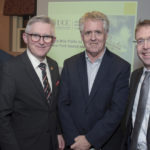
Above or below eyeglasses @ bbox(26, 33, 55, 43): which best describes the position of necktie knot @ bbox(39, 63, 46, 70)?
below

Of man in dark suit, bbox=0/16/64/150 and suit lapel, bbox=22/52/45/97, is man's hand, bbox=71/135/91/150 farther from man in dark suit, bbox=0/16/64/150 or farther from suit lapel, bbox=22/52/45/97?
suit lapel, bbox=22/52/45/97

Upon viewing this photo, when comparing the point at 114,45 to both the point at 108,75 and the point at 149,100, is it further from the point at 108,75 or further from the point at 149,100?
the point at 149,100

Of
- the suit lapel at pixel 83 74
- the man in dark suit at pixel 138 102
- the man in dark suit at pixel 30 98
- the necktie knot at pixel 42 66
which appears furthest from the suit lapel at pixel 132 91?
the necktie knot at pixel 42 66

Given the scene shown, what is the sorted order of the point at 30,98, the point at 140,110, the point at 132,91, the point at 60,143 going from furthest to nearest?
the point at 60,143, the point at 132,91, the point at 30,98, the point at 140,110

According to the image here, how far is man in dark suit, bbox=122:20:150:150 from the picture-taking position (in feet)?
5.19

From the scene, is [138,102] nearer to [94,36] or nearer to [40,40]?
[94,36]

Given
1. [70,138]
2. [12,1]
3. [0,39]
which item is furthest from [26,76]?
[0,39]

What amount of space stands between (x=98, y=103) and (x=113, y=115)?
0.53ft

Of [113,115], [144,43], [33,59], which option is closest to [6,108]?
[33,59]

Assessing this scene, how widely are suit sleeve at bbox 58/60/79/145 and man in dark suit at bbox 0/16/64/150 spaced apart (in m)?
0.08

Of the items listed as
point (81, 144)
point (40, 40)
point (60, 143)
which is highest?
point (40, 40)

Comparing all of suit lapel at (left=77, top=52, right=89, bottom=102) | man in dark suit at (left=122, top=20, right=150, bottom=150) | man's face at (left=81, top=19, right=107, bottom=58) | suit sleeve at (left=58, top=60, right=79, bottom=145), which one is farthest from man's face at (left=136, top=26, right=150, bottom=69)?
suit sleeve at (left=58, top=60, right=79, bottom=145)

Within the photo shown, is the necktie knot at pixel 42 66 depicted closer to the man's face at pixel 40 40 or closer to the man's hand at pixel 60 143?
the man's face at pixel 40 40

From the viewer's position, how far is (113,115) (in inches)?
68.3
